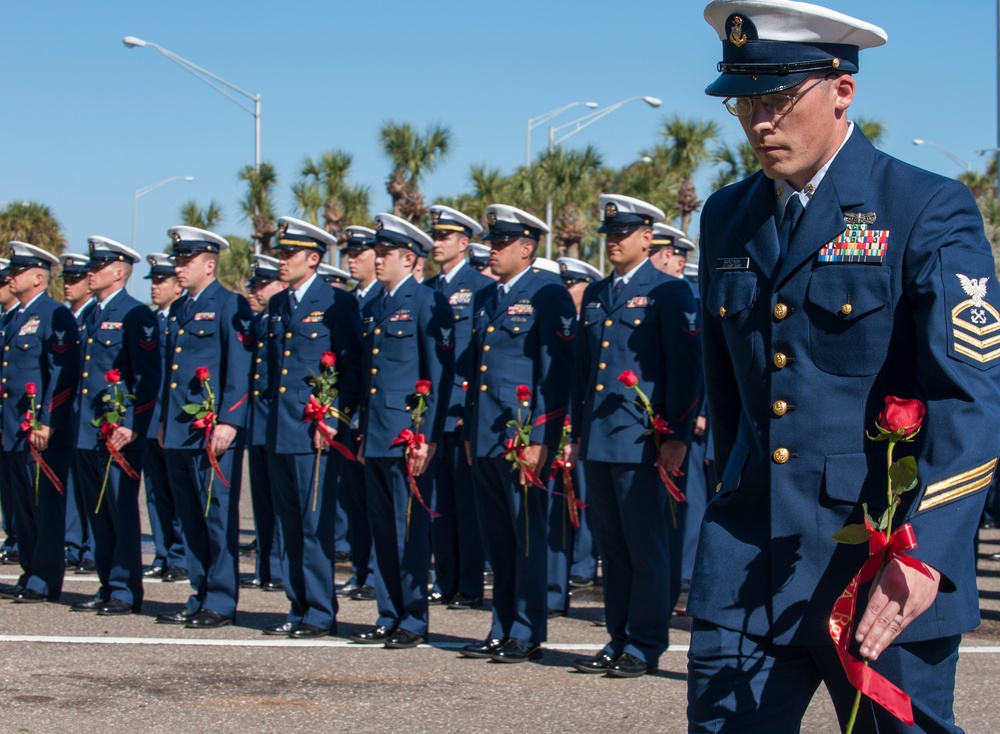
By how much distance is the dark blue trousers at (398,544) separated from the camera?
7.79 metres

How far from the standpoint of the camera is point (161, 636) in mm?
7992

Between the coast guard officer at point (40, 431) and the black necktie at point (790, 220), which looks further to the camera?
the coast guard officer at point (40, 431)

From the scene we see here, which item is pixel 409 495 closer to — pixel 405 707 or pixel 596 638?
pixel 596 638

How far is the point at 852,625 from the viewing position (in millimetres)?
2826

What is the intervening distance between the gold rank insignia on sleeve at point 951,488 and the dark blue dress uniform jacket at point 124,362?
7.01 metres

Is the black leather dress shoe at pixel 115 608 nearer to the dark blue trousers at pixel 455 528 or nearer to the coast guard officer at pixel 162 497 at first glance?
the coast guard officer at pixel 162 497

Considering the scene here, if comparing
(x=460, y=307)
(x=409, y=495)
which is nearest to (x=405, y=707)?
(x=409, y=495)

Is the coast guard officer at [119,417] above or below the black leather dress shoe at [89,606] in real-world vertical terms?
above

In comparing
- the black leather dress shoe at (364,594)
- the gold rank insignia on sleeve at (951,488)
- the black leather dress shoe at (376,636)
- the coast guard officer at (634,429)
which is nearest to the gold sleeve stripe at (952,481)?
the gold rank insignia on sleeve at (951,488)

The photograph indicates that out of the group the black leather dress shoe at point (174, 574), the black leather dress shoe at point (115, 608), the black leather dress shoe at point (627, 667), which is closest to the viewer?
the black leather dress shoe at point (627, 667)

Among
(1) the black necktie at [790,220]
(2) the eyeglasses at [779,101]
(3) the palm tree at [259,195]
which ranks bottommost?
(1) the black necktie at [790,220]

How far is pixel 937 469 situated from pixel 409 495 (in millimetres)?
5340

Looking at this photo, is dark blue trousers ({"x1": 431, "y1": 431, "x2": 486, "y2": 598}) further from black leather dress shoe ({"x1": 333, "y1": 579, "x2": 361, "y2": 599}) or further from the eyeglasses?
the eyeglasses

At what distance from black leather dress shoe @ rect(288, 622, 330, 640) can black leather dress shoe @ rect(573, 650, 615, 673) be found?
1.65 m
